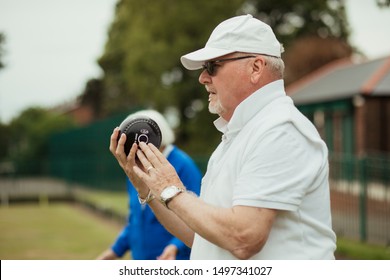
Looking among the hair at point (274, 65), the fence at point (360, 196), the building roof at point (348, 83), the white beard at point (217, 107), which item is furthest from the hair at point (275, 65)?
the building roof at point (348, 83)

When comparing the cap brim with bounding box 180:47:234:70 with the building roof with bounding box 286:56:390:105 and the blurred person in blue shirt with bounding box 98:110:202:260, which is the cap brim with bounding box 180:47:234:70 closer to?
the blurred person in blue shirt with bounding box 98:110:202:260

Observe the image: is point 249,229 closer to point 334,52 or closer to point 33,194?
point 33,194

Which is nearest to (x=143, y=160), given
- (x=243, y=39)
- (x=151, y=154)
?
(x=151, y=154)

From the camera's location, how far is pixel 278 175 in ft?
6.45

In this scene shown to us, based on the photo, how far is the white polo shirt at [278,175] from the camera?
6.46ft

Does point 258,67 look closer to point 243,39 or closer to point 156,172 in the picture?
point 243,39

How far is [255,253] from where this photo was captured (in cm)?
204

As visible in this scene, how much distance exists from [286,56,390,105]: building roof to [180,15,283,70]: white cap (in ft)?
50.5

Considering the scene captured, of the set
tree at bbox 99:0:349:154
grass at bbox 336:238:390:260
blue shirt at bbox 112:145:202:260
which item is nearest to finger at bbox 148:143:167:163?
blue shirt at bbox 112:145:202:260

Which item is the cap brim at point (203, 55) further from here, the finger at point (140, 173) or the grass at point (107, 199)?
the grass at point (107, 199)

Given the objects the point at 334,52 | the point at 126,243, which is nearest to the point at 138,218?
the point at 126,243

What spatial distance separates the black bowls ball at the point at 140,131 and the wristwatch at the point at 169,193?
0.31 m

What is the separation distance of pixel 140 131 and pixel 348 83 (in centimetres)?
1869

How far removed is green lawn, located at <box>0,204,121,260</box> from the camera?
1037 cm
